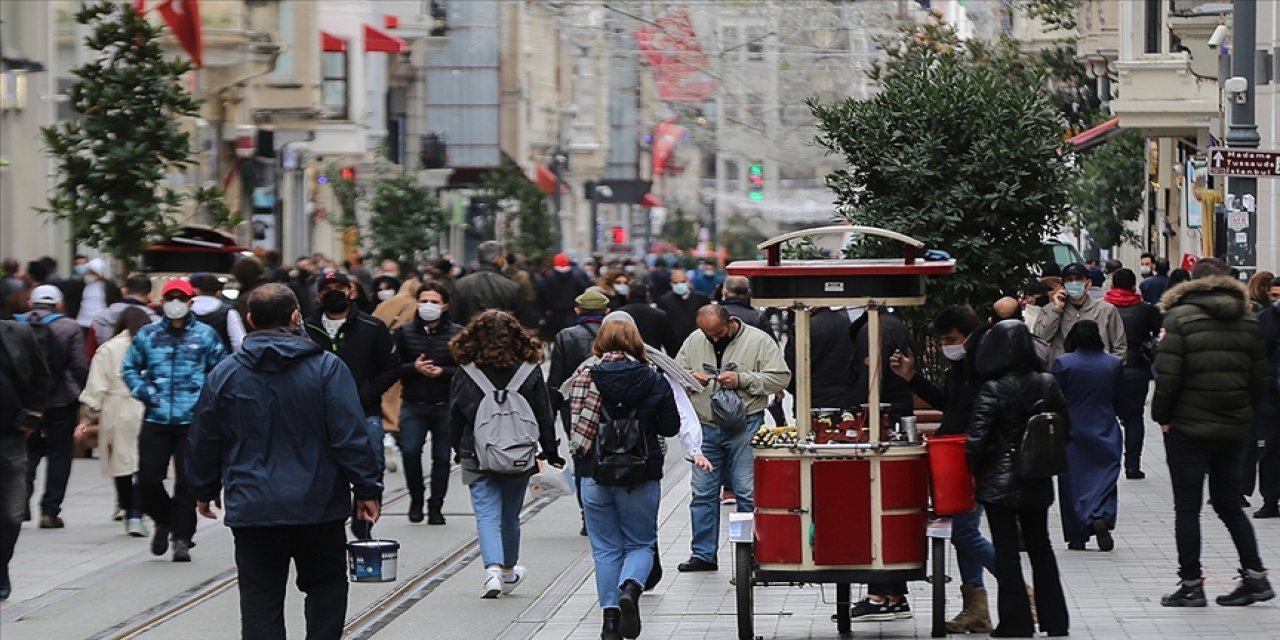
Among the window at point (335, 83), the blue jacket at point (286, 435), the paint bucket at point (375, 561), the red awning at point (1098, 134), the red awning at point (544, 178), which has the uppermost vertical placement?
the window at point (335, 83)

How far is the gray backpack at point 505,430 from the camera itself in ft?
43.5

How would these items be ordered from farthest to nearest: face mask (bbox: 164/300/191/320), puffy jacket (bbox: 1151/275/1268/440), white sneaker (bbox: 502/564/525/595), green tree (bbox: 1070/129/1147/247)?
green tree (bbox: 1070/129/1147/247) → face mask (bbox: 164/300/191/320) → white sneaker (bbox: 502/564/525/595) → puffy jacket (bbox: 1151/275/1268/440)

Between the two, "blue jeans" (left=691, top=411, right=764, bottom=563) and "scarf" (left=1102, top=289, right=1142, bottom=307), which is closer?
"blue jeans" (left=691, top=411, right=764, bottom=563)

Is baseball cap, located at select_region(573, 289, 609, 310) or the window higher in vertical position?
the window

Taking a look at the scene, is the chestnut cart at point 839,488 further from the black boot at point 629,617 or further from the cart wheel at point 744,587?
the black boot at point 629,617

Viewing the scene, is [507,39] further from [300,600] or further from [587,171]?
[300,600]

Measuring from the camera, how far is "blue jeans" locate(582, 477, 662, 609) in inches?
459

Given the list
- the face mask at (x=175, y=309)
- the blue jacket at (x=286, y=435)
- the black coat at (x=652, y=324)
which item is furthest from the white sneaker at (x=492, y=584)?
the black coat at (x=652, y=324)

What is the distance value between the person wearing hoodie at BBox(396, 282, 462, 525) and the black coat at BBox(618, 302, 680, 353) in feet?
5.31

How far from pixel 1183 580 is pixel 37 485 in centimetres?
1121

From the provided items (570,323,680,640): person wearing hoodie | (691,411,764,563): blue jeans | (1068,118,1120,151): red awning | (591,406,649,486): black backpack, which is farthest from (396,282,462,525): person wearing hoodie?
(1068,118,1120,151): red awning

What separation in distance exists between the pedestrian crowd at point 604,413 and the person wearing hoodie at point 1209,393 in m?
0.01

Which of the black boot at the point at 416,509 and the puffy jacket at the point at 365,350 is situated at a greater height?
the puffy jacket at the point at 365,350

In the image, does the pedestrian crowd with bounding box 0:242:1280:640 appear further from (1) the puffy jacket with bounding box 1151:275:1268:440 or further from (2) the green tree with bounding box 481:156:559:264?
(2) the green tree with bounding box 481:156:559:264
